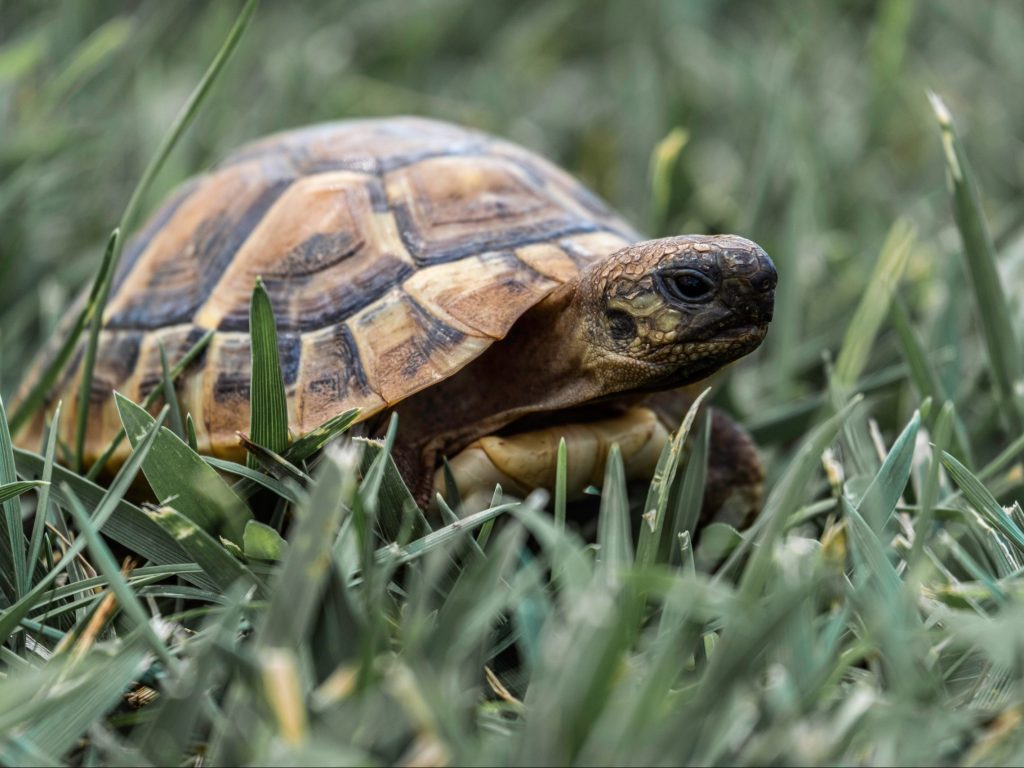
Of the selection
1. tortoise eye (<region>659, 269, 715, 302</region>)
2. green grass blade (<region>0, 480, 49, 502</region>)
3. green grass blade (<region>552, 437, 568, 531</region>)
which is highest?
green grass blade (<region>0, 480, 49, 502</region>)

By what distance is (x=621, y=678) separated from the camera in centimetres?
107

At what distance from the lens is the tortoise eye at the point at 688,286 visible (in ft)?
5.64

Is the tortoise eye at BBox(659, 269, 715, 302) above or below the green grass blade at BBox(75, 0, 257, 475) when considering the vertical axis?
below

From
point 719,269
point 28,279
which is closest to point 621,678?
point 719,269

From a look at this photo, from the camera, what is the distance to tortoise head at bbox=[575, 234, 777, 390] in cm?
171

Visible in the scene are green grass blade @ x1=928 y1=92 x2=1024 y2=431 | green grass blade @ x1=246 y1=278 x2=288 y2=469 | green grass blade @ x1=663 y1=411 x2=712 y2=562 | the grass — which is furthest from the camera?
green grass blade @ x1=928 y1=92 x2=1024 y2=431

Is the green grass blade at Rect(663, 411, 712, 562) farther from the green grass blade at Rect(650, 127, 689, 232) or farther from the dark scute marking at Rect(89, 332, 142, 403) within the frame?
the dark scute marking at Rect(89, 332, 142, 403)

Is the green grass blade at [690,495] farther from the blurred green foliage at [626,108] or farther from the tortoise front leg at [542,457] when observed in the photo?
the blurred green foliage at [626,108]

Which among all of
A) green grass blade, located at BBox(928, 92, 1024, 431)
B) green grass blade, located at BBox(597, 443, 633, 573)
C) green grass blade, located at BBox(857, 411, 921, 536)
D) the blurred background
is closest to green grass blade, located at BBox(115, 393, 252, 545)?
green grass blade, located at BBox(597, 443, 633, 573)

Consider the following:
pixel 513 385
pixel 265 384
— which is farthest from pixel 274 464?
pixel 513 385

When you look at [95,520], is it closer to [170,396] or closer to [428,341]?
[170,396]

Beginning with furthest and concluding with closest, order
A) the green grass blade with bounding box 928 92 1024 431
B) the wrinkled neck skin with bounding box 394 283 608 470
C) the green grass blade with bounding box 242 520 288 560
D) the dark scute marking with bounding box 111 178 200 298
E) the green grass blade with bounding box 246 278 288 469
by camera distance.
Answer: the dark scute marking with bounding box 111 178 200 298 < the green grass blade with bounding box 928 92 1024 431 < the wrinkled neck skin with bounding box 394 283 608 470 < the green grass blade with bounding box 246 278 288 469 < the green grass blade with bounding box 242 520 288 560

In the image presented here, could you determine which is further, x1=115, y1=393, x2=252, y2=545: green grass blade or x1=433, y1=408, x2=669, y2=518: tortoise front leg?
x1=433, y1=408, x2=669, y2=518: tortoise front leg

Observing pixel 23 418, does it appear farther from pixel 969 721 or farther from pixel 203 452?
pixel 969 721
